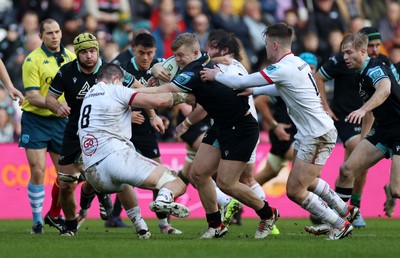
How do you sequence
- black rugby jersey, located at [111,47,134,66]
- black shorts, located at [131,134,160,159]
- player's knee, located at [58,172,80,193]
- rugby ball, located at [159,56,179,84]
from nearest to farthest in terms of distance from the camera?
rugby ball, located at [159,56,179,84] < player's knee, located at [58,172,80,193] < black shorts, located at [131,134,160,159] < black rugby jersey, located at [111,47,134,66]

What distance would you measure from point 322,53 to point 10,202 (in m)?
8.64

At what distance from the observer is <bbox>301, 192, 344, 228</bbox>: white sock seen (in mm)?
11914

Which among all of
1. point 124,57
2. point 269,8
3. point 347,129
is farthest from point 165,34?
point 347,129

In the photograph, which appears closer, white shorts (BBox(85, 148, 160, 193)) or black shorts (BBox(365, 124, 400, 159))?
white shorts (BBox(85, 148, 160, 193))

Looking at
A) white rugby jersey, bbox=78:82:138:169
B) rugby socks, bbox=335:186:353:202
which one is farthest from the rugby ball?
rugby socks, bbox=335:186:353:202

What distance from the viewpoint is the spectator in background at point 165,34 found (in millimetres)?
22014

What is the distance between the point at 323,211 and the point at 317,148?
79 cm

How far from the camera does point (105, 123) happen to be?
456 inches

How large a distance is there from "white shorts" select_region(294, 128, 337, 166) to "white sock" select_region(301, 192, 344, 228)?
459 millimetres

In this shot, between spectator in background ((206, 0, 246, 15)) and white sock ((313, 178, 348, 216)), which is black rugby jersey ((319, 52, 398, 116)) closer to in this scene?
white sock ((313, 178, 348, 216))

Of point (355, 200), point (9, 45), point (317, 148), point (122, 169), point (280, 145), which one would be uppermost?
point (9, 45)

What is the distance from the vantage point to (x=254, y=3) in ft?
77.0

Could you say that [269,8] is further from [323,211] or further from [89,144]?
[89,144]

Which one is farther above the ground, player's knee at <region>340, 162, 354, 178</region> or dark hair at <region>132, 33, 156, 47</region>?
dark hair at <region>132, 33, 156, 47</region>
